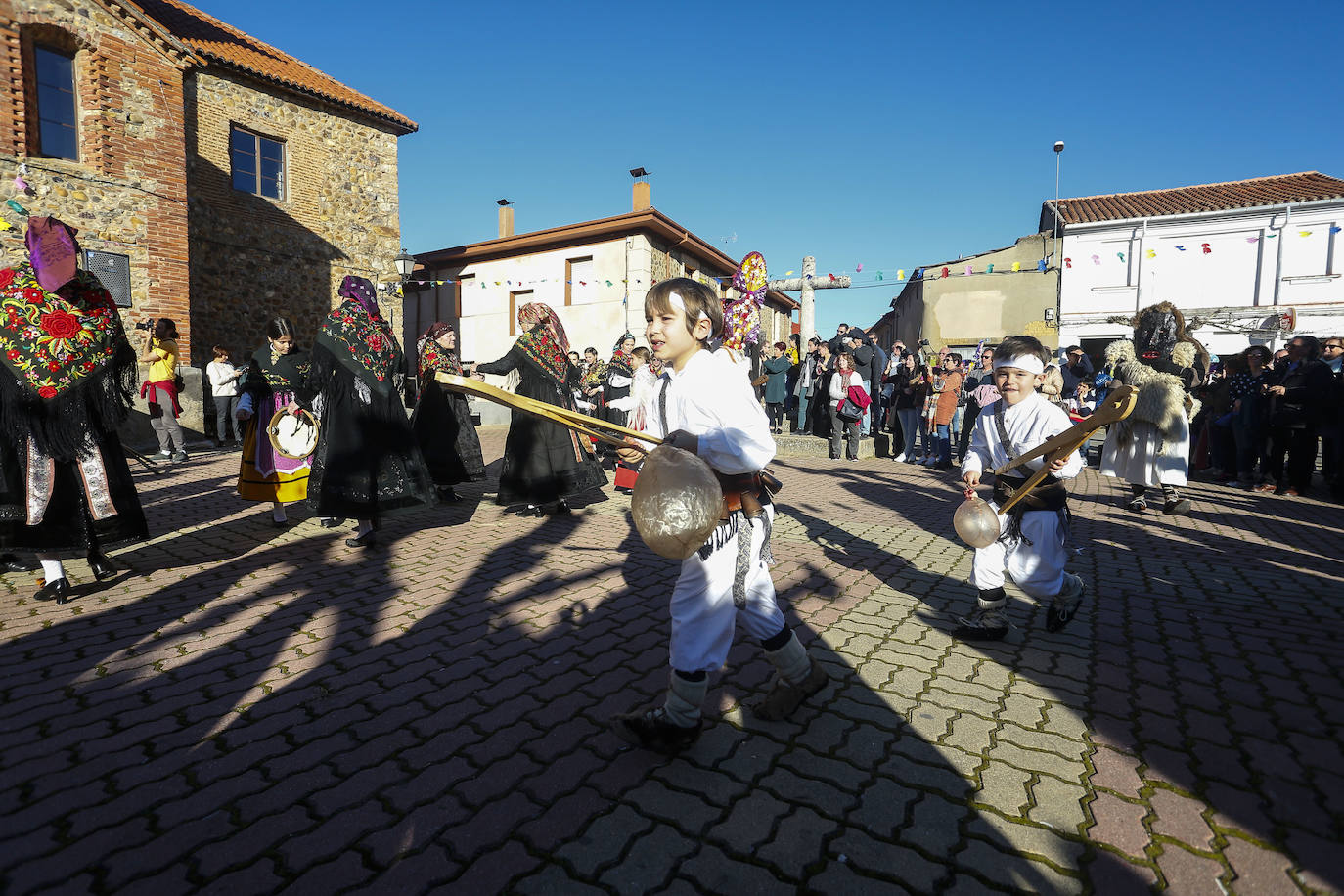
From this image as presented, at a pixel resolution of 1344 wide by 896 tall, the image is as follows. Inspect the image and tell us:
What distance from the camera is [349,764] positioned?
2396 mm

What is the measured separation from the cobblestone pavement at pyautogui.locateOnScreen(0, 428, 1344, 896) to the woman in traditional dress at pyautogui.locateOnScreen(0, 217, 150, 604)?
420mm

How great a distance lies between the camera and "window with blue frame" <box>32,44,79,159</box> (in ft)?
42.5

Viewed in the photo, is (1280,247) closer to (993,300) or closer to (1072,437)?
(993,300)

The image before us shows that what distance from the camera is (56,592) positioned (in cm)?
410

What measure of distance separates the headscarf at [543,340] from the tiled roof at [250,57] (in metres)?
15.0

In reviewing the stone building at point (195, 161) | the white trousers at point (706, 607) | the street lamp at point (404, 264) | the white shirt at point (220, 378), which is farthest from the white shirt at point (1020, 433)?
the street lamp at point (404, 264)

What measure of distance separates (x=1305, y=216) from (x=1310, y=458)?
70.8 ft

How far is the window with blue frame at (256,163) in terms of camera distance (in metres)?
16.8

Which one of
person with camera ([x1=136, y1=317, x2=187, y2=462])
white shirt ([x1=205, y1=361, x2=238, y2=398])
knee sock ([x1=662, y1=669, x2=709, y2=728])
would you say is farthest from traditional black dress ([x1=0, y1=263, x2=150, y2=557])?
white shirt ([x1=205, y1=361, x2=238, y2=398])

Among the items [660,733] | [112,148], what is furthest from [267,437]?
[112,148]

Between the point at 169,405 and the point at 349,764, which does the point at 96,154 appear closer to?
the point at 169,405

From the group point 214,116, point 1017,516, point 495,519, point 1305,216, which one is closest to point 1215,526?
point 1017,516

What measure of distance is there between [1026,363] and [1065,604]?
4.45ft

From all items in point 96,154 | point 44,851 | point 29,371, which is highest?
point 96,154
